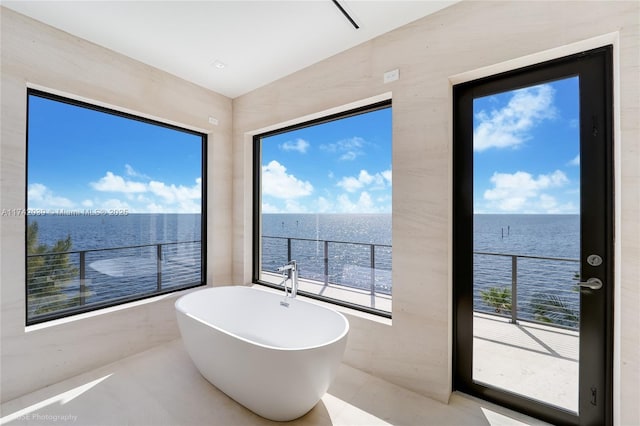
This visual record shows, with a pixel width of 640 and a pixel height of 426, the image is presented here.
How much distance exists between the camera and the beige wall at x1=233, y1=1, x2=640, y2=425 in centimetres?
138

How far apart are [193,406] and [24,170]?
7.02 ft

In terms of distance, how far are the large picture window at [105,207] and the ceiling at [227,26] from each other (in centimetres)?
64

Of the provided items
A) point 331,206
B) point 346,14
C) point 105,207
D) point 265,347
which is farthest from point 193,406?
point 346,14

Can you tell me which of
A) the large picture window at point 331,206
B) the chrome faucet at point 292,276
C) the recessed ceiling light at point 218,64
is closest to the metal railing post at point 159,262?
the large picture window at point 331,206

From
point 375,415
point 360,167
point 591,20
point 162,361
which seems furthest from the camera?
point 360,167

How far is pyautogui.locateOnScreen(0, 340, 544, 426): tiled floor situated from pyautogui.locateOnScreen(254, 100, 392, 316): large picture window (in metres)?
0.65

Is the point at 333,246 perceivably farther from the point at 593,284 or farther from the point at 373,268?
the point at 593,284

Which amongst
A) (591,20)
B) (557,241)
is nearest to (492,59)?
(591,20)

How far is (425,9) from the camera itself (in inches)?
74.6

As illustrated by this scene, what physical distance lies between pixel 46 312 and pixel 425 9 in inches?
147

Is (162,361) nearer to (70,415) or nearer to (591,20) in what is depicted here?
(70,415)

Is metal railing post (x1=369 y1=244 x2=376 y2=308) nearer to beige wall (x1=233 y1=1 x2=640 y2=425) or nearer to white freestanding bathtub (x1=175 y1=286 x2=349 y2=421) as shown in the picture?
beige wall (x1=233 y1=1 x2=640 y2=425)

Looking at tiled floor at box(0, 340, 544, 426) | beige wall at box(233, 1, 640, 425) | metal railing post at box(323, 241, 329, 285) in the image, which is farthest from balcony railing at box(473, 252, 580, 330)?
metal railing post at box(323, 241, 329, 285)

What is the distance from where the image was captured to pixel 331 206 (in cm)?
294
